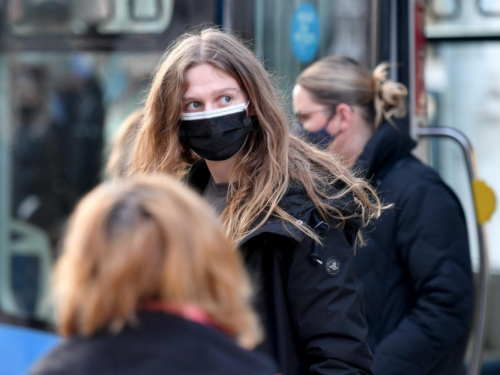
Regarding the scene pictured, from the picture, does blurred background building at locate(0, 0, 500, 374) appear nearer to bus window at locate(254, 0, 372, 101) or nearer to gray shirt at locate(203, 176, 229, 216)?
bus window at locate(254, 0, 372, 101)

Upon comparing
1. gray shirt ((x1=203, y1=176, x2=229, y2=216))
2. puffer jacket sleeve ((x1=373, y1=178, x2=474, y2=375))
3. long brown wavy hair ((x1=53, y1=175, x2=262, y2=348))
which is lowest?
puffer jacket sleeve ((x1=373, y1=178, x2=474, y2=375))

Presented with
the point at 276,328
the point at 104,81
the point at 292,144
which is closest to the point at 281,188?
the point at 292,144

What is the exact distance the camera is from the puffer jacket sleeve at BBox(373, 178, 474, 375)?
2.22m

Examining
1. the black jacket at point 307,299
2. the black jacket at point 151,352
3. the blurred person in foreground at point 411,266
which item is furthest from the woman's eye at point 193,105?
the black jacket at point 151,352

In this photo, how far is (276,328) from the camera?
1.54 meters

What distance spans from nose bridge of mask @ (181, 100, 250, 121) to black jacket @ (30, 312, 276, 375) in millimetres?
743

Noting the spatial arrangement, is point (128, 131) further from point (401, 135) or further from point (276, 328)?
point (276, 328)

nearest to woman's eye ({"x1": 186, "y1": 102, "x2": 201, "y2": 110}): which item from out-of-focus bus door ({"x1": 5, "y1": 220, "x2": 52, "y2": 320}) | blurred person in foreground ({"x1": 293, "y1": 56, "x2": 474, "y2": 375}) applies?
blurred person in foreground ({"x1": 293, "y1": 56, "x2": 474, "y2": 375})

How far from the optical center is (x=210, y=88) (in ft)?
5.43

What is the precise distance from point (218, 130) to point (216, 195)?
0.21 meters

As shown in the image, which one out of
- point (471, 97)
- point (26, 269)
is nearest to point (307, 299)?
point (26, 269)

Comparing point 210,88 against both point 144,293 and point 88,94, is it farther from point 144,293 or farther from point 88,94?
point 88,94

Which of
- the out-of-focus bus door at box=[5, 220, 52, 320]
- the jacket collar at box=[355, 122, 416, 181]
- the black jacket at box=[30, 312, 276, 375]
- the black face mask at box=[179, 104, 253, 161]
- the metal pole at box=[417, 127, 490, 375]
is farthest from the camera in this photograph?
the out-of-focus bus door at box=[5, 220, 52, 320]

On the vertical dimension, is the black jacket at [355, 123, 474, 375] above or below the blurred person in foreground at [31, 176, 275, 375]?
below
